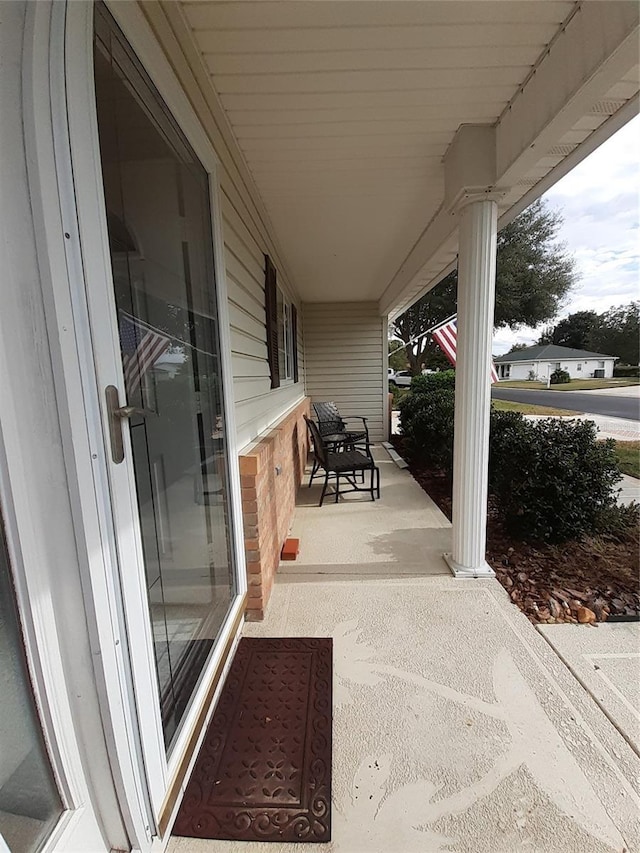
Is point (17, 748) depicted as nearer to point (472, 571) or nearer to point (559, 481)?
point (472, 571)

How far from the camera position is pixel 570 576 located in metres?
2.43

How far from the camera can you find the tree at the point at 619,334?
23.2 m

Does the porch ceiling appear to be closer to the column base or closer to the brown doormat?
the column base

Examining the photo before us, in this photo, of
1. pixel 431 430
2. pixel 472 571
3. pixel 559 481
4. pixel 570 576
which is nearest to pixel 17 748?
pixel 472 571

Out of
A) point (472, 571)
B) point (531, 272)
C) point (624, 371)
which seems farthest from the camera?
point (624, 371)

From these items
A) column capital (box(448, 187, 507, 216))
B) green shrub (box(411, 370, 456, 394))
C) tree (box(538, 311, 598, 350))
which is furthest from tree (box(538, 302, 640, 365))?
column capital (box(448, 187, 507, 216))

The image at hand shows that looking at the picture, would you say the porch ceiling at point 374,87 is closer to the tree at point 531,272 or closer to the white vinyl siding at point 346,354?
the white vinyl siding at point 346,354

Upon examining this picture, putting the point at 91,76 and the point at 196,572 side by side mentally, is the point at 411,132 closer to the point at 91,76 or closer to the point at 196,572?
the point at 91,76

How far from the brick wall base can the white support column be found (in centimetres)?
119

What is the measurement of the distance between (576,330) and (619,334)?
667 cm

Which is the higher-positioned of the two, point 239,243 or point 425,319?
point 425,319

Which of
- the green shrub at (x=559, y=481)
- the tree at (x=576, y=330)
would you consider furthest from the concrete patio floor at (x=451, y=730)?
the tree at (x=576, y=330)

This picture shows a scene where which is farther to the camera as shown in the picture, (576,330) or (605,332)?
(576,330)

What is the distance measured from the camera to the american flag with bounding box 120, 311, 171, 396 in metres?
1.01
